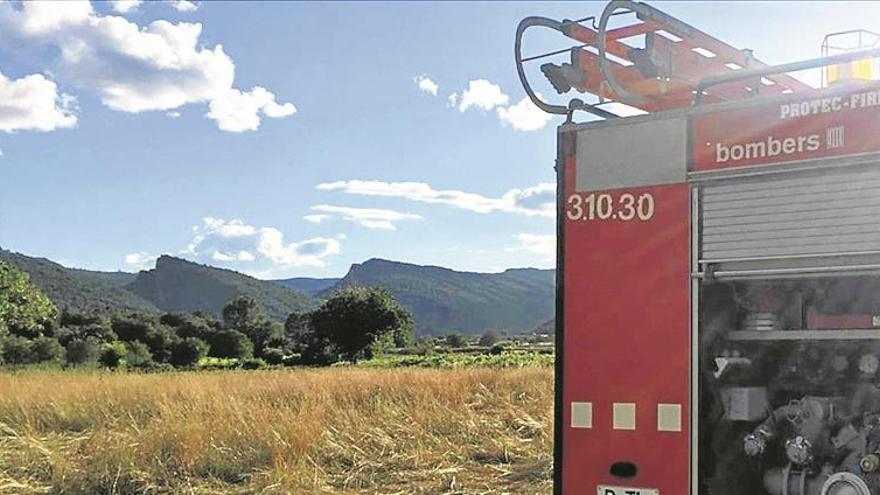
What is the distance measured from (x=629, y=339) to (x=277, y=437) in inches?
309

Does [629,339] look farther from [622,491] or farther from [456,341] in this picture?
[456,341]

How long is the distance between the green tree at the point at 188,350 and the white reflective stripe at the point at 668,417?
55.2 meters

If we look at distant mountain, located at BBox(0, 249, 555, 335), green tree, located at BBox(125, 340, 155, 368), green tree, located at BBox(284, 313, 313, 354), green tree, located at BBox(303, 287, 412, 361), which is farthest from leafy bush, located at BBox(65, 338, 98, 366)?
distant mountain, located at BBox(0, 249, 555, 335)

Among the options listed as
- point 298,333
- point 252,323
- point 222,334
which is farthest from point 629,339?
point 252,323

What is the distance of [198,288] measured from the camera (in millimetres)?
133500

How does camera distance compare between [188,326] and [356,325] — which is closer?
[188,326]

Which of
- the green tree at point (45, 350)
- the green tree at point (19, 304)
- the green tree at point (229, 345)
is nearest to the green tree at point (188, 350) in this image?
the green tree at point (229, 345)

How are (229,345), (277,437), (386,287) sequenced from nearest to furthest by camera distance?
1. (277,437)
2. (229,345)
3. (386,287)

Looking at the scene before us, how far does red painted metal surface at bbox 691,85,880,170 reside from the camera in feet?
12.5

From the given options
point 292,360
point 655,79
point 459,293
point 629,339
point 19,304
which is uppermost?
point 459,293

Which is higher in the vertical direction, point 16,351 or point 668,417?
point 668,417

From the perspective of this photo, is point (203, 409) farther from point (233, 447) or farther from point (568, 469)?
point (568, 469)

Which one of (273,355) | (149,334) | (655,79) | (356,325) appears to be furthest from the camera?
(356,325)

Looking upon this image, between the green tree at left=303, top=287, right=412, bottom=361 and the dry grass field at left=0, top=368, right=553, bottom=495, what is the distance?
168 ft
